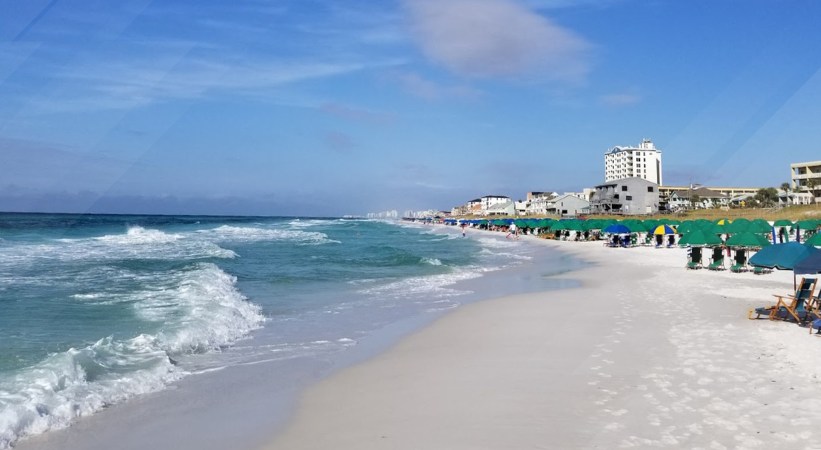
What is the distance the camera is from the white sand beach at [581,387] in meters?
5.44

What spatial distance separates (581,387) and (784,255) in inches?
273

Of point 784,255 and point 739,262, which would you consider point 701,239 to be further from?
point 784,255

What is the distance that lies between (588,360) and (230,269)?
19074mm

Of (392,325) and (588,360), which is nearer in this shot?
(588,360)

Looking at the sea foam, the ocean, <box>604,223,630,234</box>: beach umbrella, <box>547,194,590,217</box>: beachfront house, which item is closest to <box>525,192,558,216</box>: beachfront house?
<box>547,194,590,217</box>: beachfront house

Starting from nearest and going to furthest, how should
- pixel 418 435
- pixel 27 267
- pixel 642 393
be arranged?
pixel 418 435 → pixel 642 393 → pixel 27 267

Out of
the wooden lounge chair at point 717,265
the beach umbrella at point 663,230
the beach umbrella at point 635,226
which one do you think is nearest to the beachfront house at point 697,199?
the beach umbrella at point 635,226

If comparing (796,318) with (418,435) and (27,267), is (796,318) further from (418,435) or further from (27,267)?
(27,267)

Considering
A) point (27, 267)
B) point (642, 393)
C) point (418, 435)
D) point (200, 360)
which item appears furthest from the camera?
point (27, 267)

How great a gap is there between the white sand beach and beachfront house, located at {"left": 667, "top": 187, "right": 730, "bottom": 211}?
3230 inches

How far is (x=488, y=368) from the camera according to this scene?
26.9 ft

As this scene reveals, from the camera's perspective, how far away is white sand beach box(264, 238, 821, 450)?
544 cm

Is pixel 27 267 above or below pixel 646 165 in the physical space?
below

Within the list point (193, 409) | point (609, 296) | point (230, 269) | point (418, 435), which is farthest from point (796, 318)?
point (230, 269)
